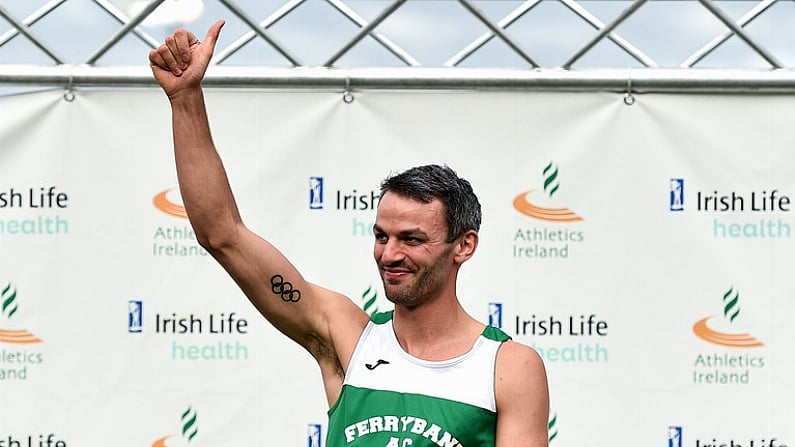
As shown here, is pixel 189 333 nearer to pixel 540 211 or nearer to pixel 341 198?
pixel 341 198

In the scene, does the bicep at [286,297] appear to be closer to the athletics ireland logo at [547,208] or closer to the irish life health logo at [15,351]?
the athletics ireland logo at [547,208]

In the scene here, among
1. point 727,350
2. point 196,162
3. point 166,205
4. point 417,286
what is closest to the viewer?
point 196,162

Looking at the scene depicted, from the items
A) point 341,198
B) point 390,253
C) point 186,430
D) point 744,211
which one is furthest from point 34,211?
point 744,211

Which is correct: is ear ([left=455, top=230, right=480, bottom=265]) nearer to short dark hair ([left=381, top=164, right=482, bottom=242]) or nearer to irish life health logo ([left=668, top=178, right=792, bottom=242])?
short dark hair ([left=381, top=164, right=482, bottom=242])

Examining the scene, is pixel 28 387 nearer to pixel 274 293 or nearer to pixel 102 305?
pixel 102 305

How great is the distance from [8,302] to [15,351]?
0.20 meters

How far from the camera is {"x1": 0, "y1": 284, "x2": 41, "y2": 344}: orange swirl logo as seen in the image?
14.3ft

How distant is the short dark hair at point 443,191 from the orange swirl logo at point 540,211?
2.02 meters

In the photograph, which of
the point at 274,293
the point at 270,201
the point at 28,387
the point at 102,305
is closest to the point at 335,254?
the point at 270,201

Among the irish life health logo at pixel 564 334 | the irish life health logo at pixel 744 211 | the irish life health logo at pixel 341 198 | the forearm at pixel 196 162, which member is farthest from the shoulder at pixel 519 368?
the irish life health logo at pixel 744 211

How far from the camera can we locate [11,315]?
437 centimetres

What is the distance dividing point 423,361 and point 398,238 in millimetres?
271

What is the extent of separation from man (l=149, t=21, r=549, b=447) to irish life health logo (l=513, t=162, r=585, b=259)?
1.98 metres

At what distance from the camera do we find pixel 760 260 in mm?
4379
